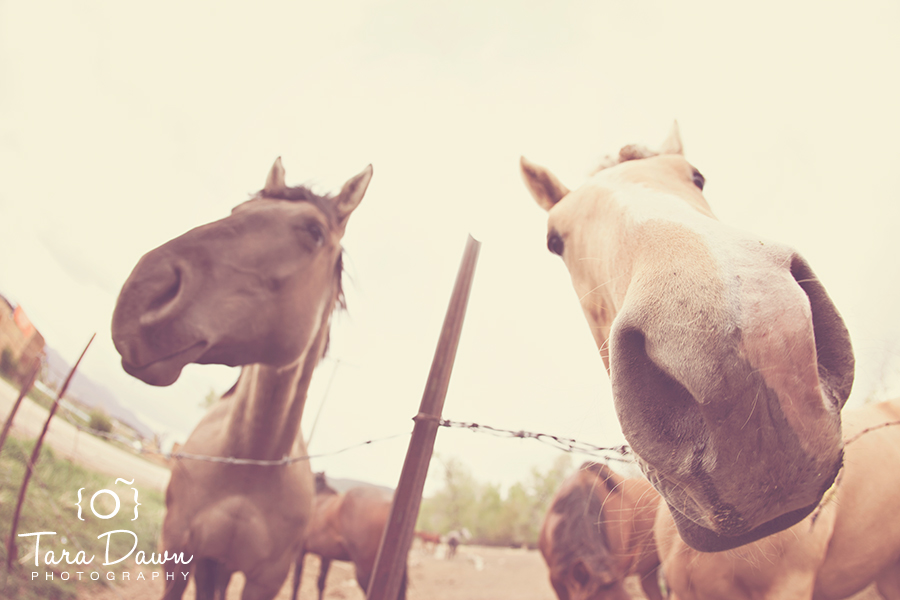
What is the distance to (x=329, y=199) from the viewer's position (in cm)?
273

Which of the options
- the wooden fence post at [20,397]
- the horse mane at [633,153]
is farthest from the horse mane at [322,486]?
the horse mane at [633,153]

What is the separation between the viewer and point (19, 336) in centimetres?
435

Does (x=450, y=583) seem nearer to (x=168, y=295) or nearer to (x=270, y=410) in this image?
(x=270, y=410)

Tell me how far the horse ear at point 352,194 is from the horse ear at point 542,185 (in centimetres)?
118

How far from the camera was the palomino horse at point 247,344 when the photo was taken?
1.64 meters

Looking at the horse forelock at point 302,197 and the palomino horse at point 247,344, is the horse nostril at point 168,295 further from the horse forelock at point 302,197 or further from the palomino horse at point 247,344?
the horse forelock at point 302,197

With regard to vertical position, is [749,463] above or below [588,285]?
below

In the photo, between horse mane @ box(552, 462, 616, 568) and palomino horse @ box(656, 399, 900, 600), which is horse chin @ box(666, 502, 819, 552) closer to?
palomino horse @ box(656, 399, 900, 600)

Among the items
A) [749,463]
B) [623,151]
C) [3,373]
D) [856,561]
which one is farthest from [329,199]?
[3,373]

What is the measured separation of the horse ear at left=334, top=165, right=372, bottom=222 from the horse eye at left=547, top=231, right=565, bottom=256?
5.19ft

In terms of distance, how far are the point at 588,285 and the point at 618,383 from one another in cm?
78

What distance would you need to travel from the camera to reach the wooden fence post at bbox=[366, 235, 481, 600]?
1460mm

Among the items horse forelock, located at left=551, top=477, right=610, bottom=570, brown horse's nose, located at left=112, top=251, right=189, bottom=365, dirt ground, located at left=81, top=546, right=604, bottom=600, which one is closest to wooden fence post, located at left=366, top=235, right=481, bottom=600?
brown horse's nose, located at left=112, top=251, right=189, bottom=365

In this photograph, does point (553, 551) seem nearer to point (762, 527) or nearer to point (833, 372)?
point (762, 527)
